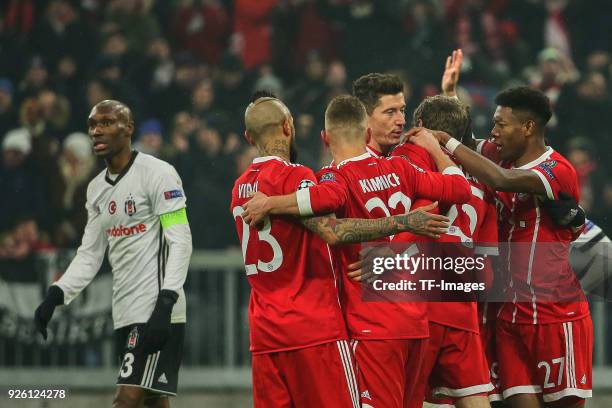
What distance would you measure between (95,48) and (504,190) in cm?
773

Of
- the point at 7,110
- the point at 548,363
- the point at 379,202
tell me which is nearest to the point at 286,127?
the point at 379,202

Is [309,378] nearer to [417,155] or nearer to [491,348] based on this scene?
[417,155]

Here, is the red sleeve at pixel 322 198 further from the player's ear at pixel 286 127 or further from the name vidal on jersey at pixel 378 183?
the player's ear at pixel 286 127

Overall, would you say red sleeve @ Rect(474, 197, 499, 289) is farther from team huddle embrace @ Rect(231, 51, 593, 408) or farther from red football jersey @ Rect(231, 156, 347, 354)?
red football jersey @ Rect(231, 156, 347, 354)

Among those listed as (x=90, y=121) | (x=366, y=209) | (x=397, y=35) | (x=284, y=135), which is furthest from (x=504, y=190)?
(x=397, y=35)

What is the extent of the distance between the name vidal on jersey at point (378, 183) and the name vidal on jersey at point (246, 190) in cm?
53

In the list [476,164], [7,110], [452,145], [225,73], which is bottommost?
[476,164]

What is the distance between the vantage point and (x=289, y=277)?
4.97m

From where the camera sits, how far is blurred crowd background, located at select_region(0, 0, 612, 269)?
10.1m

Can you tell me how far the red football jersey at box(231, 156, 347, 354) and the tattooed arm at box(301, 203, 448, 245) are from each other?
0.53ft

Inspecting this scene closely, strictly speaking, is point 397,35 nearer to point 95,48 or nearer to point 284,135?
point 95,48

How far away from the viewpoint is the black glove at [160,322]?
5.65 metres

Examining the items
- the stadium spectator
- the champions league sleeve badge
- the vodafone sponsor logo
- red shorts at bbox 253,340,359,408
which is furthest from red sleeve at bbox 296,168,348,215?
the stadium spectator

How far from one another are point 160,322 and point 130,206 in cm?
77
